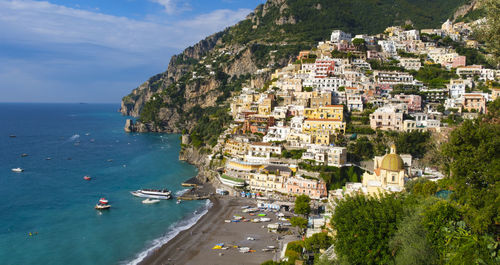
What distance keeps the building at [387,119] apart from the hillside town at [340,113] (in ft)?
0.42

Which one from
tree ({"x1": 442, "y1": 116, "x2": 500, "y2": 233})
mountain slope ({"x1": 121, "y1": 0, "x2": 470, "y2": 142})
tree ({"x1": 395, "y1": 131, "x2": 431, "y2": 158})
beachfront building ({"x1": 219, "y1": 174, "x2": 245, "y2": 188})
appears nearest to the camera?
tree ({"x1": 442, "y1": 116, "x2": 500, "y2": 233})

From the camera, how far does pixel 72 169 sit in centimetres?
6050

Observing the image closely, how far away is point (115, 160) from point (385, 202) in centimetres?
6029

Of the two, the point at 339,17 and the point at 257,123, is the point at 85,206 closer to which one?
Result: the point at 257,123

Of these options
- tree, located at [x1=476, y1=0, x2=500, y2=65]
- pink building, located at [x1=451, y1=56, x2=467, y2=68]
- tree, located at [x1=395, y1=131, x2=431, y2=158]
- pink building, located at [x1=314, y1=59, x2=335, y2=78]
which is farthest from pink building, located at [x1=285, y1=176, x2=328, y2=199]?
pink building, located at [x1=451, y1=56, x2=467, y2=68]

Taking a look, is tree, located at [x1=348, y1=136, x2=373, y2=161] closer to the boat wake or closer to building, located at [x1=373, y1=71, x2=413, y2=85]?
building, located at [x1=373, y1=71, x2=413, y2=85]

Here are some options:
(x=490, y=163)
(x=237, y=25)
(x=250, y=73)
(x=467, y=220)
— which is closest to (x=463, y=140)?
(x=490, y=163)

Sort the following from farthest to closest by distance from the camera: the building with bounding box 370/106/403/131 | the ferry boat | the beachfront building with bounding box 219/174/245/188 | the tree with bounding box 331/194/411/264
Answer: the building with bounding box 370/106/403/131 < the beachfront building with bounding box 219/174/245/188 < the ferry boat < the tree with bounding box 331/194/411/264

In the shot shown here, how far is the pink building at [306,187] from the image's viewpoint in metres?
42.8

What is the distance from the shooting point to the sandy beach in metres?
29.7

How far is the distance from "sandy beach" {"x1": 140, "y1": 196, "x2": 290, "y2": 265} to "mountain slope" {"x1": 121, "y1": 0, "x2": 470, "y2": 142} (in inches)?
2680

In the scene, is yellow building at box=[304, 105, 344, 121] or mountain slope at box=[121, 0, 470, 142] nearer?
yellow building at box=[304, 105, 344, 121]

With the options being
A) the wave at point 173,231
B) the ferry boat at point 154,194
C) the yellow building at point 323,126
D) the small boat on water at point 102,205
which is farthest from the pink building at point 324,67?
the small boat on water at point 102,205

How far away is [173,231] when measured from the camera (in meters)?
36.1
